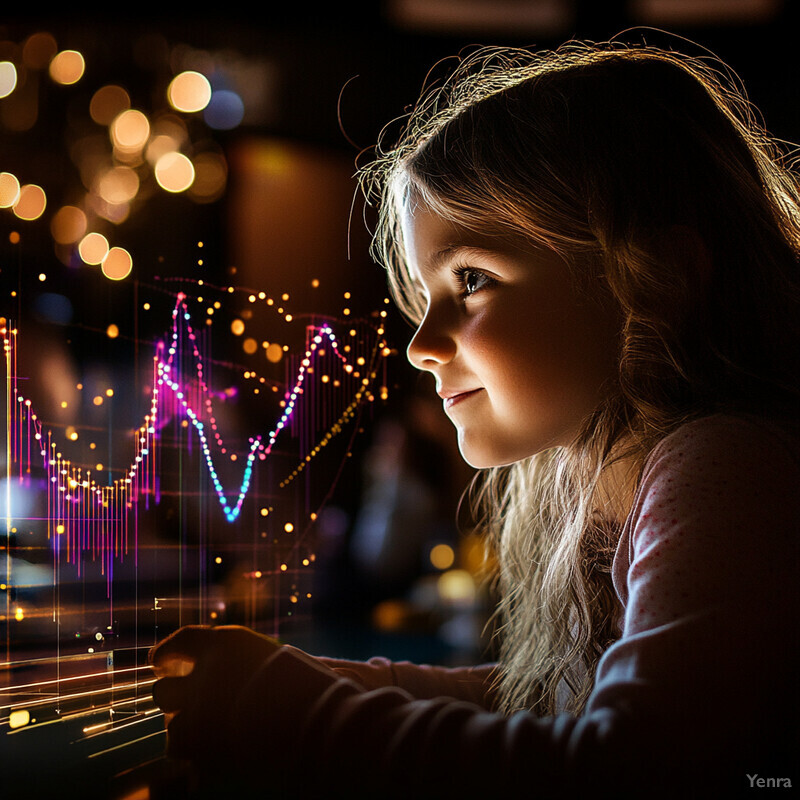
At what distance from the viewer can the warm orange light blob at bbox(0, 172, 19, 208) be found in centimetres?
65

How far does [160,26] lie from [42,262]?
31 centimetres

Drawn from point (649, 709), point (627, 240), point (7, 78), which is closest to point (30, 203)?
point (7, 78)

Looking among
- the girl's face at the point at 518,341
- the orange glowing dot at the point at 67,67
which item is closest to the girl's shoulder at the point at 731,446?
the girl's face at the point at 518,341

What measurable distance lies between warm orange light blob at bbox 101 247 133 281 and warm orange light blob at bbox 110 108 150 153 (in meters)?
0.12

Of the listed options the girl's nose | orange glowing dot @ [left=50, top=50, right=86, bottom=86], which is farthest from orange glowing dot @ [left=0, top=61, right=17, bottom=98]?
the girl's nose

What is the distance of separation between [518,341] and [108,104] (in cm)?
51

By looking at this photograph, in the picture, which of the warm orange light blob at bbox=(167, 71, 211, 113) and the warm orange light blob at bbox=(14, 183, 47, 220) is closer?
the warm orange light blob at bbox=(14, 183, 47, 220)

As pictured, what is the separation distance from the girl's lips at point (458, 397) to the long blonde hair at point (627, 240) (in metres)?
0.11

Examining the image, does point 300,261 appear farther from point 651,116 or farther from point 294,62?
point 651,116

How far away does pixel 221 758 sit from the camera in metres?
0.40

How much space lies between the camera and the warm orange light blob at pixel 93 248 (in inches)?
27.0

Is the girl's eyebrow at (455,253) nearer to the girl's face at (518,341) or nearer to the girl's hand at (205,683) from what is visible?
the girl's face at (518,341)

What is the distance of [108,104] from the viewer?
73 centimetres

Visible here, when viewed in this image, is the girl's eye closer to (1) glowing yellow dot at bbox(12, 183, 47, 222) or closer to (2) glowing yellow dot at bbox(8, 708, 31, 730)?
(1) glowing yellow dot at bbox(12, 183, 47, 222)
